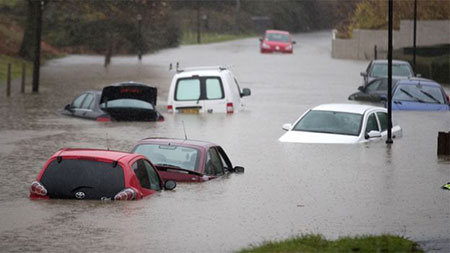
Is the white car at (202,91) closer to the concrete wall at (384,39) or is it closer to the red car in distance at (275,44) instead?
the concrete wall at (384,39)

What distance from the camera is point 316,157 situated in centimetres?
2475

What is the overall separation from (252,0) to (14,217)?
3931 inches

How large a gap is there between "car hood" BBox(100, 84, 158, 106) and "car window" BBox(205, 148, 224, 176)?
13318mm

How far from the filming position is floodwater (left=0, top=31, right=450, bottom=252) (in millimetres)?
14547

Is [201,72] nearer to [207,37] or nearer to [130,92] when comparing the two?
[130,92]

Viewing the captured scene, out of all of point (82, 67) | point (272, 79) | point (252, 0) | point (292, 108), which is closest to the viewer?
point (292, 108)

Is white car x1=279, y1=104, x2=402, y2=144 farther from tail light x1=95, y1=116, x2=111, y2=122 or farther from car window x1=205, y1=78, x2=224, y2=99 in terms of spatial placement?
tail light x1=95, y1=116, x2=111, y2=122

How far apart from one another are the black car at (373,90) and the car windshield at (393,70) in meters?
2.96

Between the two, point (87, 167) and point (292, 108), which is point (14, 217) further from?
point (292, 108)

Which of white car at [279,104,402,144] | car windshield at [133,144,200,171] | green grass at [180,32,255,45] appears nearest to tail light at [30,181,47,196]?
car windshield at [133,144,200,171]

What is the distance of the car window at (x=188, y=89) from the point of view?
3406 cm

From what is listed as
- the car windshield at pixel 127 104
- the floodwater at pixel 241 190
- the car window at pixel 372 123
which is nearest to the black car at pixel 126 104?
the car windshield at pixel 127 104

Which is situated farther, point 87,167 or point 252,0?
point 252,0

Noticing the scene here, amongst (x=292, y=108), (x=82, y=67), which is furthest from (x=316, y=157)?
(x=82, y=67)
